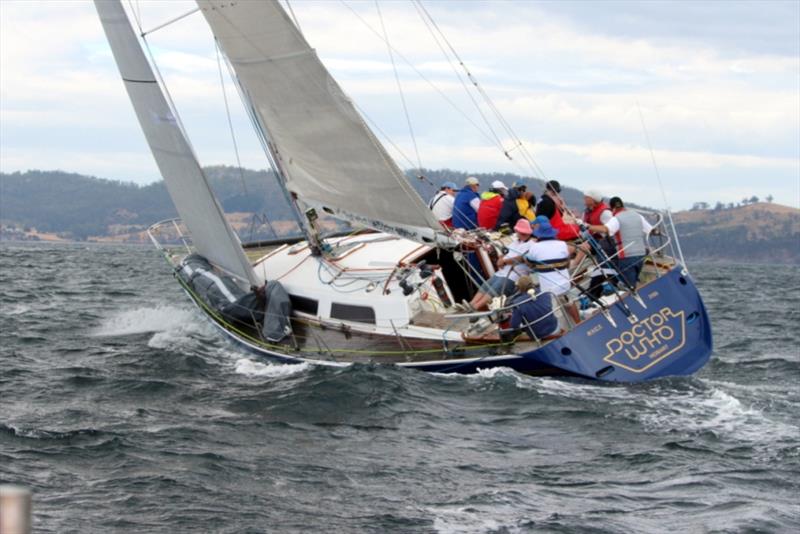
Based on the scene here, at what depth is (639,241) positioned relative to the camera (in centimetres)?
1239

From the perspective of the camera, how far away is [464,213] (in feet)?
47.1

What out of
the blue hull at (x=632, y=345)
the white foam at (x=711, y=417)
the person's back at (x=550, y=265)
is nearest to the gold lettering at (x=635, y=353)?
the blue hull at (x=632, y=345)

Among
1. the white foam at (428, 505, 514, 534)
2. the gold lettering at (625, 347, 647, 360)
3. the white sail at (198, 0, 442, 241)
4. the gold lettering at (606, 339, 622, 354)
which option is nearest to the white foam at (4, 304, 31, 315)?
the white sail at (198, 0, 442, 241)

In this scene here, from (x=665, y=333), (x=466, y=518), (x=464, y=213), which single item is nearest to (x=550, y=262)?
(x=665, y=333)

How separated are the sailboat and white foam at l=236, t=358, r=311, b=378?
10 cm

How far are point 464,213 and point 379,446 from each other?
224 inches

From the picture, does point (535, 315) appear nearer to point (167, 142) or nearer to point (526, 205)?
point (526, 205)

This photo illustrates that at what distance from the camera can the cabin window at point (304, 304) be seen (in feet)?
44.0

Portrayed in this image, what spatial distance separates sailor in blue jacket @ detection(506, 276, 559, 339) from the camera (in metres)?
11.3

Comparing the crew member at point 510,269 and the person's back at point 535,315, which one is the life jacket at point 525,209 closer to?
the crew member at point 510,269

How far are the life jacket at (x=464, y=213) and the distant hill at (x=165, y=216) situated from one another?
9333 cm

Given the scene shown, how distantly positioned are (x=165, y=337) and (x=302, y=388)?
4.66m

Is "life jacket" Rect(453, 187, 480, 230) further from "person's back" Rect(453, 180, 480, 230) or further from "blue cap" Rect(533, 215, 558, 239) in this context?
"blue cap" Rect(533, 215, 558, 239)

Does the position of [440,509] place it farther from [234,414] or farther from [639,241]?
[639,241]
